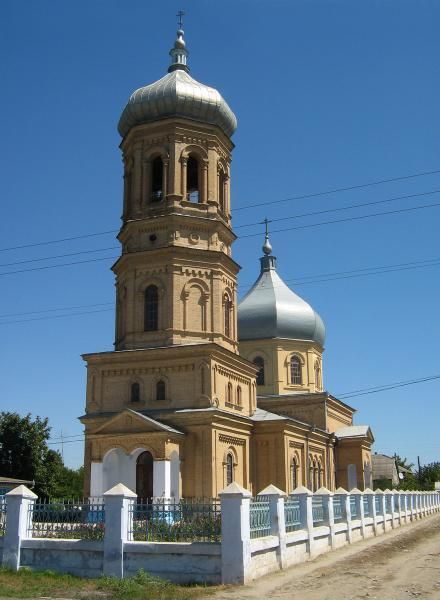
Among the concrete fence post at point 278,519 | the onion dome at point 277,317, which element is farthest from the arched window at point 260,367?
the concrete fence post at point 278,519

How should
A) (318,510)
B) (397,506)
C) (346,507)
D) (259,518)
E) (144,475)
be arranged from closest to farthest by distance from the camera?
(259,518)
(318,510)
(346,507)
(144,475)
(397,506)

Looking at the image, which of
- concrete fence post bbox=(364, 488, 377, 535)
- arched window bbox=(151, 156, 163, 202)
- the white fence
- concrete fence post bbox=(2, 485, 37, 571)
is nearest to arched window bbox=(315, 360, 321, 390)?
arched window bbox=(151, 156, 163, 202)

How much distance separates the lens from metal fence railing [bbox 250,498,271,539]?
11.8 m

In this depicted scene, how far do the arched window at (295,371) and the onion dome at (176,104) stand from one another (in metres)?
14.0

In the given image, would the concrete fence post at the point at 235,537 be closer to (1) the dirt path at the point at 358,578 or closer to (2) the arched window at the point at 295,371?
(1) the dirt path at the point at 358,578

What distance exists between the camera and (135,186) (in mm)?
26094

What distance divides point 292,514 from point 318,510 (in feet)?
7.02

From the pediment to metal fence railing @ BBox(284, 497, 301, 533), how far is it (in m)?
8.50

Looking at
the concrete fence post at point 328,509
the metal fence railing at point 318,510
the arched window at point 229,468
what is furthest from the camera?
the arched window at point 229,468

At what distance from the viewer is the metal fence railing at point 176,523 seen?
37.3 ft

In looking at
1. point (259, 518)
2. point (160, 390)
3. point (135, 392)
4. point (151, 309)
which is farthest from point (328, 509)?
point (151, 309)

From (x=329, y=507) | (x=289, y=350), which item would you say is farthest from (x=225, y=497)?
(x=289, y=350)

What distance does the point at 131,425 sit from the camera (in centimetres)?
2275

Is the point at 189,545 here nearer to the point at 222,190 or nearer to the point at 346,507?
the point at 346,507
